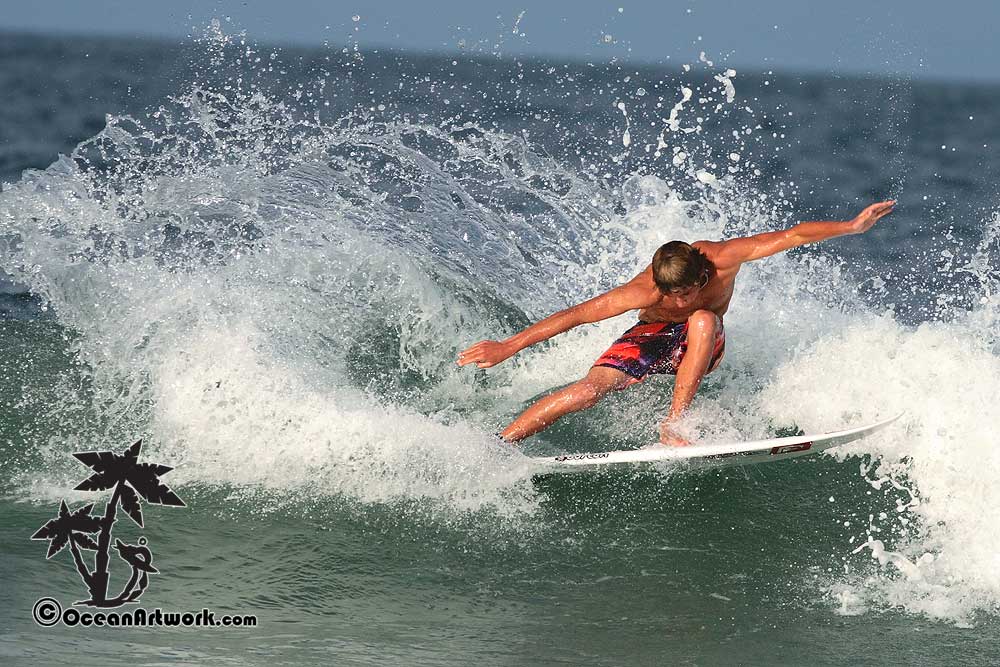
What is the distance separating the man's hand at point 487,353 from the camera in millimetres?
6570

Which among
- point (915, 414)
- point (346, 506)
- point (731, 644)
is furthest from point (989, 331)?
point (346, 506)

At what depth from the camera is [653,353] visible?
7098mm


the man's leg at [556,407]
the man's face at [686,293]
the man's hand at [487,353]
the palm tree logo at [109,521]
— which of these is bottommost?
the palm tree logo at [109,521]

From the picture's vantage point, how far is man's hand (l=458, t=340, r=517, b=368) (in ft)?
21.6

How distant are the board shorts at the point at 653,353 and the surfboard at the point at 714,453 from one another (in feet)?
1.73

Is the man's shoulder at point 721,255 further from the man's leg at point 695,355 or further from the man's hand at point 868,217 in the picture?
the man's hand at point 868,217

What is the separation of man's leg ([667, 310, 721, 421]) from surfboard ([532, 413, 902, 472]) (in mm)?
275

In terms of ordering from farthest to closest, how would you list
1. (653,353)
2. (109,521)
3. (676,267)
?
(653,353) < (676,267) < (109,521)

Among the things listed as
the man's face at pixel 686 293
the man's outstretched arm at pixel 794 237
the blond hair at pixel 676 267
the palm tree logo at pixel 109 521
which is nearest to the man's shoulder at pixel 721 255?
the man's outstretched arm at pixel 794 237

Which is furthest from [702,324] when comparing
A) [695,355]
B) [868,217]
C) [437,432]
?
[437,432]

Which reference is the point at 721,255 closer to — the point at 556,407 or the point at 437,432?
the point at 556,407

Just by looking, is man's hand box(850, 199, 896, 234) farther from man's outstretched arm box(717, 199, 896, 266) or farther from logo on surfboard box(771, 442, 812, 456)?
logo on surfboard box(771, 442, 812, 456)

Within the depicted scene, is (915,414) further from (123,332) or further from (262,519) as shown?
(123,332)

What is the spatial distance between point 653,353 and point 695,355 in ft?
1.28
